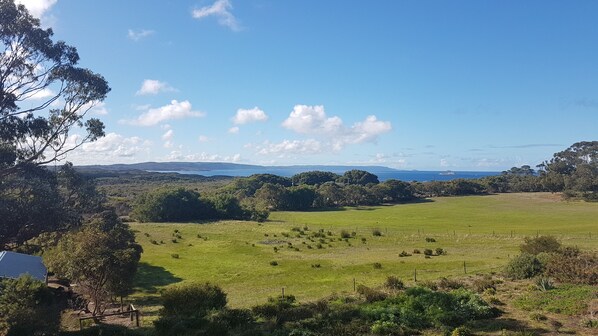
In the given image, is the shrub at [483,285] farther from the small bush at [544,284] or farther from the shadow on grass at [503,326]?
the shadow on grass at [503,326]

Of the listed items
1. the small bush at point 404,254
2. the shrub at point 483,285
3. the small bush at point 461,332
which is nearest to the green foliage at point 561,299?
the shrub at point 483,285

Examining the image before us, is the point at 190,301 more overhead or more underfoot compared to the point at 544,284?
more underfoot

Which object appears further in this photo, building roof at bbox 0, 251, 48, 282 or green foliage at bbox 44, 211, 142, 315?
building roof at bbox 0, 251, 48, 282

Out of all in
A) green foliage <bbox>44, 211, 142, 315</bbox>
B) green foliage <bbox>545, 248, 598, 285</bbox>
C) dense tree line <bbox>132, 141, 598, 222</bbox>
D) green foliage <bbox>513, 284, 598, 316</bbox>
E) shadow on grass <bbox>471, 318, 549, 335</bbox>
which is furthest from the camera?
dense tree line <bbox>132, 141, 598, 222</bbox>

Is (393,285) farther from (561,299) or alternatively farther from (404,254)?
(404,254)

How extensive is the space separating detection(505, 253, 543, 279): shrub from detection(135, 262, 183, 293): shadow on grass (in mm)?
28427

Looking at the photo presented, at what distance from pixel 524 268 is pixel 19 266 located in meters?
36.2

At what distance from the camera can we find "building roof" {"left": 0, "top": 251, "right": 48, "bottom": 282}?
90.7ft

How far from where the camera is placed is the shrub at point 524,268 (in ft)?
109

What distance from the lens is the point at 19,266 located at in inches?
1148

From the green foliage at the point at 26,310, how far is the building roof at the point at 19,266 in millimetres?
5848

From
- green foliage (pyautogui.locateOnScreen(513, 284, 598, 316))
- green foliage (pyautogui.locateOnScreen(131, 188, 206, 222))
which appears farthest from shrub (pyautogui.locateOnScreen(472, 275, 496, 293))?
green foliage (pyautogui.locateOnScreen(131, 188, 206, 222))

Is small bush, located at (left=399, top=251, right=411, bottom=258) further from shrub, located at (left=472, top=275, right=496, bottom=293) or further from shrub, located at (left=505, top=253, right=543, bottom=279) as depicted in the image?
shrub, located at (left=472, top=275, right=496, bottom=293)

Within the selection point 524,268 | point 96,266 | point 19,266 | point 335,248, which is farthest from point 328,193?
point 96,266
